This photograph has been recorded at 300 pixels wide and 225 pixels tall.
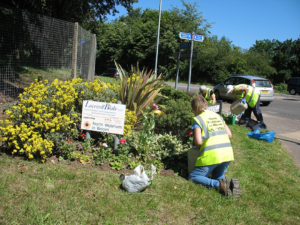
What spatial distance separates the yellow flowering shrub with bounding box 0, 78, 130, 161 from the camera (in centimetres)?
365

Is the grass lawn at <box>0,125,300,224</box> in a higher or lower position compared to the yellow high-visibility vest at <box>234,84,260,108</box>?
lower

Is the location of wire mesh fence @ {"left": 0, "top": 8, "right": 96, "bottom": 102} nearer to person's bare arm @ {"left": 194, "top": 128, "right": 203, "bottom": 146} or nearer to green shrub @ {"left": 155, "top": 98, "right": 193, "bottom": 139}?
green shrub @ {"left": 155, "top": 98, "right": 193, "bottom": 139}

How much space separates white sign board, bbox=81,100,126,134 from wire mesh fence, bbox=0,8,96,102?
331cm

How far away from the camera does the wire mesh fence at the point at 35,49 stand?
6.45m

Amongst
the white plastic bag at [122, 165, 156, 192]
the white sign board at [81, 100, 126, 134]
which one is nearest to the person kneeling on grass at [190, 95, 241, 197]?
the white plastic bag at [122, 165, 156, 192]

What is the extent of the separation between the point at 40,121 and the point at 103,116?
915 millimetres

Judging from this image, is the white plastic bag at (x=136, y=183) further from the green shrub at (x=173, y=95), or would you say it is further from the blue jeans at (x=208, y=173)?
the green shrub at (x=173, y=95)

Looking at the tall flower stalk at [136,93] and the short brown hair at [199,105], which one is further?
the tall flower stalk at [136,93]

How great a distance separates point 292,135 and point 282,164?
3.14 meters

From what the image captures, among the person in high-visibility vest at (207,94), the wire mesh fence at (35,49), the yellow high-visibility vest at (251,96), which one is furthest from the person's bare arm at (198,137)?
the wire mesh fence at (35,49)

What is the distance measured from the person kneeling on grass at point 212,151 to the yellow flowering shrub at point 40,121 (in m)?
1.43

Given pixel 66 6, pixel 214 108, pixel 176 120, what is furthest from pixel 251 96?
pixel 66 6

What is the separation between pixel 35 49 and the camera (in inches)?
281

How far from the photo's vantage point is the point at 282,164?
5.01 metres
